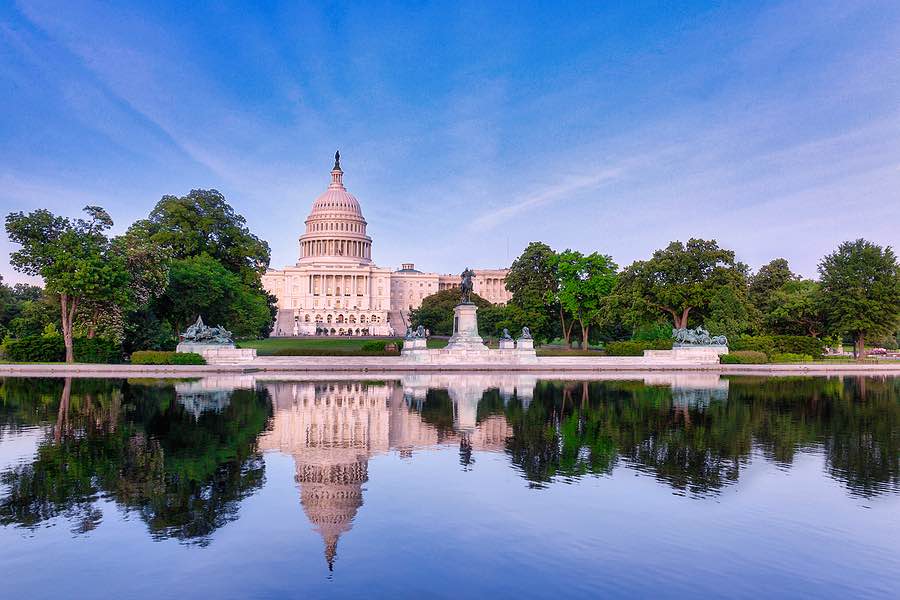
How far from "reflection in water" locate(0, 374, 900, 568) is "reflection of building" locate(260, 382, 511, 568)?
0.05 meters

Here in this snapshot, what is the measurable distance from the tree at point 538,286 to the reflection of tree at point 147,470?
43.6 meters

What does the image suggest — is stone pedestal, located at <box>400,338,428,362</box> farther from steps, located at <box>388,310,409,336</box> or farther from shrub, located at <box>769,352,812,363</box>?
steps, located at <box>388,310,409,336</box>

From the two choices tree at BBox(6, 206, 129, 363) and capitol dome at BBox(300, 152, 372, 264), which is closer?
tree at BBox(6, 206, 129, 363)

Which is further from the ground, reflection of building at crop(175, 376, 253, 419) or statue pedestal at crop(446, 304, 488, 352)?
statue pedestal at crop(446, 304, 488, 352)

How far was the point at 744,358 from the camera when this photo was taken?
46.6 metres

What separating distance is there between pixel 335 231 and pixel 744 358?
4153 inches

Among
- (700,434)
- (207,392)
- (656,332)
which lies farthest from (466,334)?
(700,434)

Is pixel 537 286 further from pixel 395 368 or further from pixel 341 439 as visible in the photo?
pixel 341 439

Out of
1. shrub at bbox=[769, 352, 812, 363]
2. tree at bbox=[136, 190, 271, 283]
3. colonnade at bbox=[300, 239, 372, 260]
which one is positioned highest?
colonnade at bbox=[300, 239, 372, 260]

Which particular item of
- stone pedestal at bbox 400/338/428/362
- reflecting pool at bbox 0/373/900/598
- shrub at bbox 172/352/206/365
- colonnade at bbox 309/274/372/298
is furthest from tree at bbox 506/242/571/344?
colonnade at bbox 309/274/372/298

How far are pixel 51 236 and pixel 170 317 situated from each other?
12.0 meters

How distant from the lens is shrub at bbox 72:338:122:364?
40125mm

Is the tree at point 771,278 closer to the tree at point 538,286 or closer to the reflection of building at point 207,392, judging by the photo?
the tree at point 538,286

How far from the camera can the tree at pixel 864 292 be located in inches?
2117
